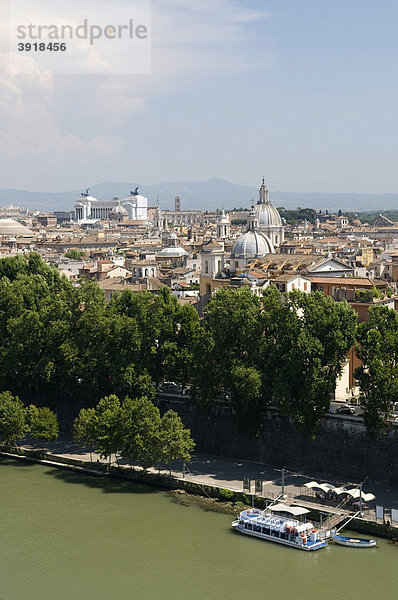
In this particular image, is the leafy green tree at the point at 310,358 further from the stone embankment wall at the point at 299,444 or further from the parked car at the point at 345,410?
the stone embankment wall at the point at 299,444

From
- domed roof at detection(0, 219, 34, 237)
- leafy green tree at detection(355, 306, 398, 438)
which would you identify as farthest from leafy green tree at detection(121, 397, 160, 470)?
domed roof at detection(0, 219, 34, 237)

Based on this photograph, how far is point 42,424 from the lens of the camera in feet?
66.3

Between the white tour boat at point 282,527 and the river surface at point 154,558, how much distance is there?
0.51 ft

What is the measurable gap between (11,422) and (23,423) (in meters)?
0.29

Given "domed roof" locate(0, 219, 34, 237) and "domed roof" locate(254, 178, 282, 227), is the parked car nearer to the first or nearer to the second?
"domed roof" locate(254, 178, 282, 227)

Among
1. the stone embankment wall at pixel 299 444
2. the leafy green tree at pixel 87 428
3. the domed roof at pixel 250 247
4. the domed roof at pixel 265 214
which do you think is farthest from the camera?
the domed roof at pixel 265 214

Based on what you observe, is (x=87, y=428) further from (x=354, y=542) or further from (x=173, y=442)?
(x=354, y=542)

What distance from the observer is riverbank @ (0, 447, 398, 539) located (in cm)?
1550

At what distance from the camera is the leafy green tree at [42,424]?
20.2m

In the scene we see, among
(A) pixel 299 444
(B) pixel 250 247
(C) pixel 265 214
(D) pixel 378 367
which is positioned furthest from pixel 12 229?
(D) pixel 378 367

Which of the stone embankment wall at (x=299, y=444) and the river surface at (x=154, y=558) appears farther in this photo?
the stone embankment wall at (x=299, y=444)

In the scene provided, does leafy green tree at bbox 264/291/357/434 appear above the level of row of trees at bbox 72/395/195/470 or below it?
above

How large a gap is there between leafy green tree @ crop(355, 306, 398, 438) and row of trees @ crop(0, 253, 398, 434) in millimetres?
23

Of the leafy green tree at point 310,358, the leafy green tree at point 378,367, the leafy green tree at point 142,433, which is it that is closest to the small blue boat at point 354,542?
the leafy green tree at point 378,367
